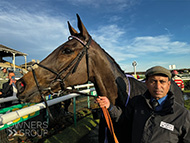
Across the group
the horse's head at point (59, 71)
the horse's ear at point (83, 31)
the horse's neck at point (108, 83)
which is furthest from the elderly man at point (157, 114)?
the horse's ear at point (83, 31)

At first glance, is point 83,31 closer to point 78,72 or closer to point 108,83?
point 78,72

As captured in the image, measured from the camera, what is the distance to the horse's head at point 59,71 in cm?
167

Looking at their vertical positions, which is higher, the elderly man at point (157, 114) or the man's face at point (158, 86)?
the man's face at point (158, 86)

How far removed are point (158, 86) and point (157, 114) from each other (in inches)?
12.1

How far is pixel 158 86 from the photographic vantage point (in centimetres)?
138

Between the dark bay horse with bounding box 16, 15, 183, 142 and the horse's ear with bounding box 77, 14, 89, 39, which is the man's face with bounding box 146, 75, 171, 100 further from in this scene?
the horse's ear with bounding box 77, 14, 89, 39

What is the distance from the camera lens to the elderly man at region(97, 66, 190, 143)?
1215 millimetres

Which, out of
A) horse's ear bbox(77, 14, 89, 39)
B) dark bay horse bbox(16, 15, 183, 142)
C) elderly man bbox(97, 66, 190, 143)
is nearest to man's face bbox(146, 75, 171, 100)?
elderly man bbox(97, 66, 190, 143)

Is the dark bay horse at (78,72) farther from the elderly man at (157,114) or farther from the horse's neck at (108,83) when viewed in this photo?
the elderly man at (157,114)

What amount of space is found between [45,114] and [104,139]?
2.32 m

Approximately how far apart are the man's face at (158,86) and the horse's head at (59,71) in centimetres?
91

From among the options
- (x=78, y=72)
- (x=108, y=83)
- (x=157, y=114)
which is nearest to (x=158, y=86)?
(x=157, y=114)

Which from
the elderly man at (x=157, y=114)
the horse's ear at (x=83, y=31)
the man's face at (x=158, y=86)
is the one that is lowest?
the elderly man at (x=157, y=114)

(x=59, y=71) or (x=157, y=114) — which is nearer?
(x=157, y=114)
